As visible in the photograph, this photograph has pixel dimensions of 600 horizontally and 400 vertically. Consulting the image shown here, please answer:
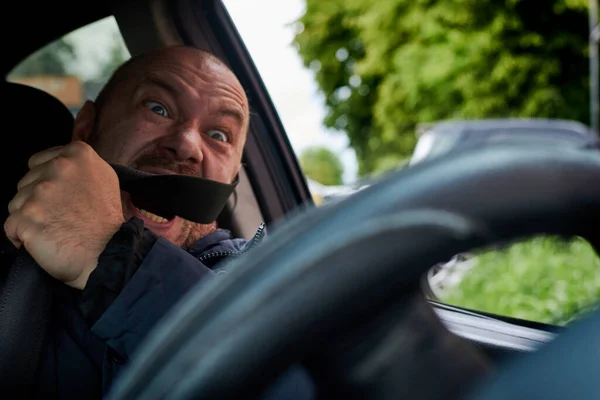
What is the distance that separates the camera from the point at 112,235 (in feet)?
4.54

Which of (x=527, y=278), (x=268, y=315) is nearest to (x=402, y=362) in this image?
(x=268, y=315)

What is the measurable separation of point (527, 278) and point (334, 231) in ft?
20.1

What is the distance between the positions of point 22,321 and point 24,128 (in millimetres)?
673

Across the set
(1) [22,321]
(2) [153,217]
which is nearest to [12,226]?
(1) [22,321]

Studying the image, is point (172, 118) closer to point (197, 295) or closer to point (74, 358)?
point (74, 358)

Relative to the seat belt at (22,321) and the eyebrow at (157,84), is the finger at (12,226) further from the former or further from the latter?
the eyebrow at (157,84)

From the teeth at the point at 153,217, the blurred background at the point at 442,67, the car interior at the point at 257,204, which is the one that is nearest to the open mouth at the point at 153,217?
the teeth at the point at 153,217

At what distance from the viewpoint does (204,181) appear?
170 centimetres

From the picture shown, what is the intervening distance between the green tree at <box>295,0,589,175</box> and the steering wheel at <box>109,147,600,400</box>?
20.2 metres

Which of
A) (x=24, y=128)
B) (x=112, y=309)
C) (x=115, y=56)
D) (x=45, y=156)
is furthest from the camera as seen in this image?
(x=115, y=56)

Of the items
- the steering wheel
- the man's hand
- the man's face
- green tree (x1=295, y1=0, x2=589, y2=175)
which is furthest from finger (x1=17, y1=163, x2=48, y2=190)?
green tree (x1=295, y1=0, x2=589, y2=175)

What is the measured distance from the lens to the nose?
202 cm

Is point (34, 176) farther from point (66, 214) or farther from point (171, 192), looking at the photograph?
point (171, 192)

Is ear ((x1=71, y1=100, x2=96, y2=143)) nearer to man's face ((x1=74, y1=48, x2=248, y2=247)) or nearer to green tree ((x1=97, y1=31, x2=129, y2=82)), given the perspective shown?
man's face ((x1=74, y1=48, x2=248, y2=247))
